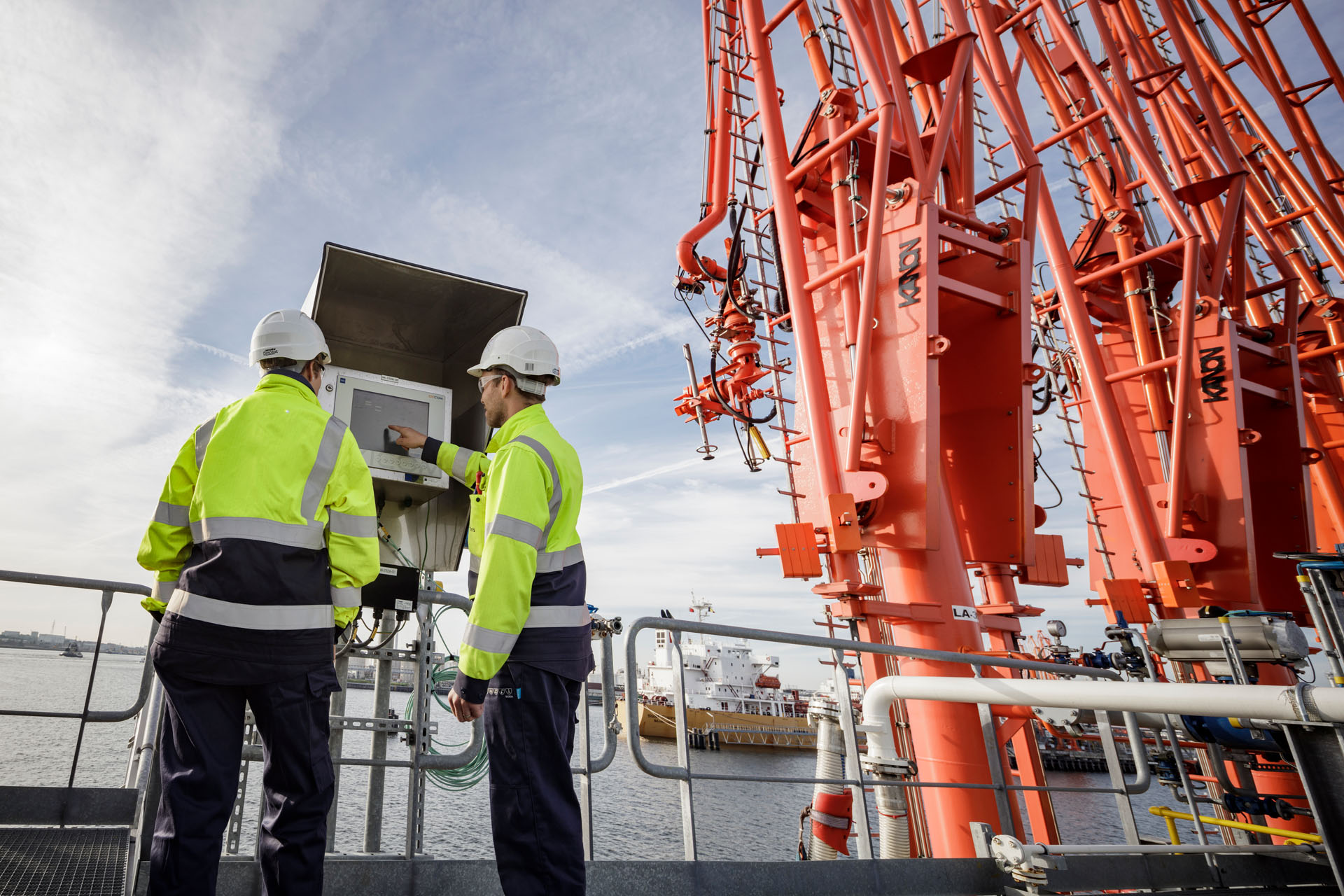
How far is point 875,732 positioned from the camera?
3.48m

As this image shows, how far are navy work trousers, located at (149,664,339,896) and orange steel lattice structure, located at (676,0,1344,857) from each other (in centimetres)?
Answer: 279

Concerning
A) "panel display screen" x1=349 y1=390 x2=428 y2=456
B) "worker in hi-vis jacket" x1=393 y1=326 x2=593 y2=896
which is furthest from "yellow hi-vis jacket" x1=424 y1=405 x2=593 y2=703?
"panel display screen" x1=349 y1=390 x2=428 y2=456

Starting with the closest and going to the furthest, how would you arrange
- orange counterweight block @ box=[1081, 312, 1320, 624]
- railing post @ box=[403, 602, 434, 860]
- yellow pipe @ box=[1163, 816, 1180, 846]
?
1. railing post @ box=[403, 602, 434, 860]
2. yellow pipe @ box=[1163, 816, 1180, 846]
3. orange counterweight block @ box=[1081, 312, 1320, 624]

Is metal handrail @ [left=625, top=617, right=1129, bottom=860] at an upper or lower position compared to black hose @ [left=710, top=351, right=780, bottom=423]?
lower

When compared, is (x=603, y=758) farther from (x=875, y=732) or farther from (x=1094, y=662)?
(x=1094, y=662)

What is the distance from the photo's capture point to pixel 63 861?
2.64 metres

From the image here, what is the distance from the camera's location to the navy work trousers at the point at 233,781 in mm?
1931

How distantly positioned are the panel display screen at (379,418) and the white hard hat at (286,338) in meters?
0.90

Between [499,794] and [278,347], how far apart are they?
5.18ft

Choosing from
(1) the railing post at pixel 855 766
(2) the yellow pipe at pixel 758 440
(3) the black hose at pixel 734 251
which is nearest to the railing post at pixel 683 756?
(1) the railing post at pixel 855 766

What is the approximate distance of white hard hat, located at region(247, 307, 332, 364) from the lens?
2.54m

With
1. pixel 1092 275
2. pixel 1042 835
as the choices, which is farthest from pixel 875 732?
pixel 1092 275

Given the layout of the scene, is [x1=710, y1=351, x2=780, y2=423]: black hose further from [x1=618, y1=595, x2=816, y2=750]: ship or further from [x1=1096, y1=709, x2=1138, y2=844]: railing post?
[x1=618, y1=595, x2=816, y2=750]: ship

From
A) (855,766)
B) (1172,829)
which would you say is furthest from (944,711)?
(855,766)
